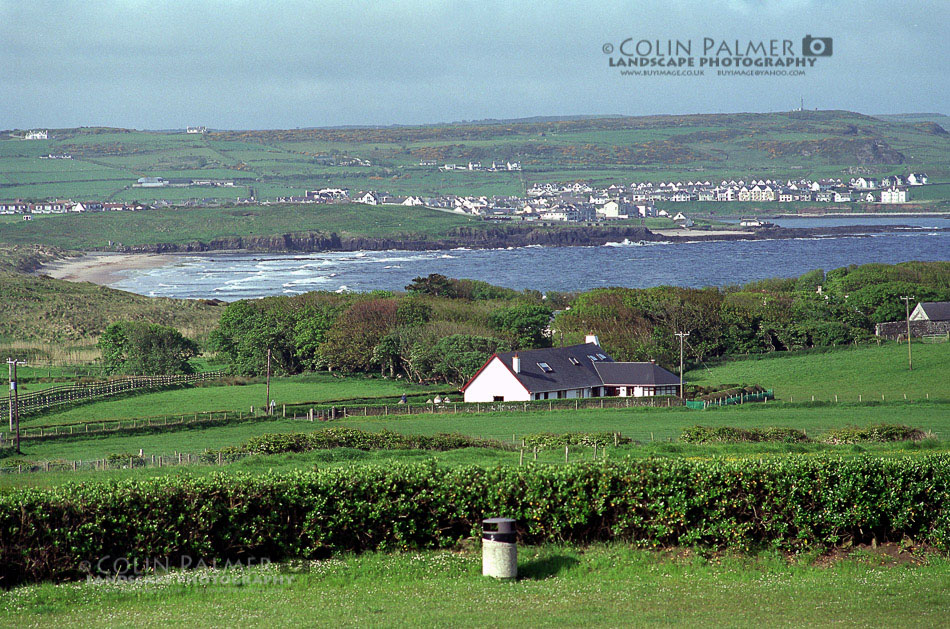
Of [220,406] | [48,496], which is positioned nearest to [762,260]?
[220,406]

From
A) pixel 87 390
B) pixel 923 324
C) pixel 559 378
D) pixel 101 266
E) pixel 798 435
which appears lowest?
pixel 798 435

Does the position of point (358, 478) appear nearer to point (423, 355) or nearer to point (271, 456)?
point (271, 456)

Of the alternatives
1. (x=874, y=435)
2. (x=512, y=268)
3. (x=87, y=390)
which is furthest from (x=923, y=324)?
(x=512, y=268)

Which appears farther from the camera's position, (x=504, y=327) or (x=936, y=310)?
(x=936, y=310)

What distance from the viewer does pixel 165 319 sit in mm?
96375

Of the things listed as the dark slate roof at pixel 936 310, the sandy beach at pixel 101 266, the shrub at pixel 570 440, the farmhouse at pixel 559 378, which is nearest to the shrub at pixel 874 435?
the shrub at pixel 570 440

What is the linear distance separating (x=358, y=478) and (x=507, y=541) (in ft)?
8.96

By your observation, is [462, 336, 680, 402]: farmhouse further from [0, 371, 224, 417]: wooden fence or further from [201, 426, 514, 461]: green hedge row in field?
[201, 426, 514, 461]: green hedge row in field

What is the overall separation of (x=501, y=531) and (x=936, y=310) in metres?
76.7

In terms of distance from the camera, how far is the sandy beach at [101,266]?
150 meters

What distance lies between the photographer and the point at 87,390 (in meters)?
52.9

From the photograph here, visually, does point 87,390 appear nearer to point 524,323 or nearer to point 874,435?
point 524,323

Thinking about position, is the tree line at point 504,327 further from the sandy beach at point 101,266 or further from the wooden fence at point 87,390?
the sandy beach at point 101,266

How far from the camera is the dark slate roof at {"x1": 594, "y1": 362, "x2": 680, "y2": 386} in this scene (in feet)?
185
